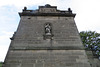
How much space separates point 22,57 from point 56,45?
2.62 meters

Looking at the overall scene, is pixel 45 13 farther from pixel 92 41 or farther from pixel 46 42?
pixel 92 41

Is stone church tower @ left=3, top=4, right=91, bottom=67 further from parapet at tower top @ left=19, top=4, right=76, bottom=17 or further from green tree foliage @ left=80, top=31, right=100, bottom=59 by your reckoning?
green tree foliage @ left=80, top=31, right=100, bottom=59

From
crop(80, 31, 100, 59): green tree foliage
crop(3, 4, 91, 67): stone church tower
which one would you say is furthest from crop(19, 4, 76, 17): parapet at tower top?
crop(80, 31, 100, 59): green tree foliage

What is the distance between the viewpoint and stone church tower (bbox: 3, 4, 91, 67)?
16.6 ft

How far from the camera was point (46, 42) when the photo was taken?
5.92 m

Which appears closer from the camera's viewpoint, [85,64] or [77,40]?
[85,64]

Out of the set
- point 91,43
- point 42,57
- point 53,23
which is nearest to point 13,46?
point 42,57

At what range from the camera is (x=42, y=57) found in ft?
17.1

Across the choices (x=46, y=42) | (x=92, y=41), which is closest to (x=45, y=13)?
(x=46, y=42)

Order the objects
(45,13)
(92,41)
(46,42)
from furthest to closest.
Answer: (92,41), (45,13), (46,42)

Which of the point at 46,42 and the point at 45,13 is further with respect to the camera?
the point at 45,13

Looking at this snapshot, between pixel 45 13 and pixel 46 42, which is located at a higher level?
pixel 45 13

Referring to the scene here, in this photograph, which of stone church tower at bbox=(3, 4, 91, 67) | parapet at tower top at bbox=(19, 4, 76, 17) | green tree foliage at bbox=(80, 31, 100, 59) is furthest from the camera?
green tree foliage at bbox=(80, 31, 100, 59)

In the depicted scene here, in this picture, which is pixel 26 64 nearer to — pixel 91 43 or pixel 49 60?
pixel 49 60
